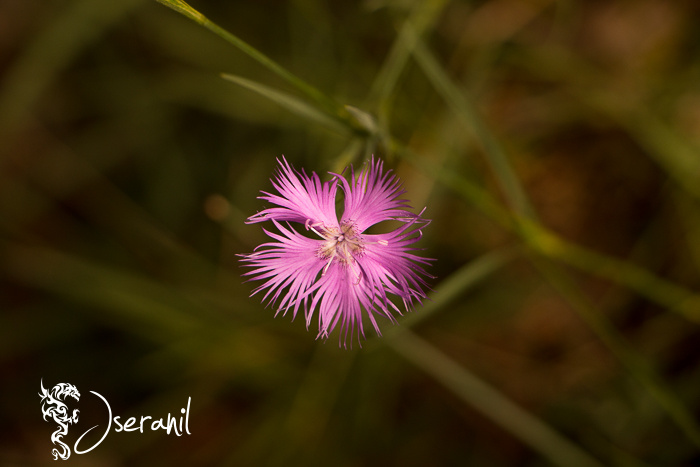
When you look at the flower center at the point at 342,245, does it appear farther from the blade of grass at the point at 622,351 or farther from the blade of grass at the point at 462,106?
the blade of grass at the point at 622,351

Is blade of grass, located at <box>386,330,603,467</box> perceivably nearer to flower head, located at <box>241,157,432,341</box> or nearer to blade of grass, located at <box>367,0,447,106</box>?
flower head, located at <box>241,157,432,341</box>

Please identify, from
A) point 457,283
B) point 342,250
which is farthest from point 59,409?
point 457,283

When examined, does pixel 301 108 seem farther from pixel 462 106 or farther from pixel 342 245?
pixel 462 106

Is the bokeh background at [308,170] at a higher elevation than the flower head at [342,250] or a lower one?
higher

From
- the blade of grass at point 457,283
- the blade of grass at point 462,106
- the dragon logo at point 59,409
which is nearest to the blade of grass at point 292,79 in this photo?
the blade of grass at point 462,106

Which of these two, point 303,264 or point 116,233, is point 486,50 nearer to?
point 303,264

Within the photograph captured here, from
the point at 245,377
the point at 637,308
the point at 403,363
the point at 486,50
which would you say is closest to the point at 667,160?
the point at 637,308
